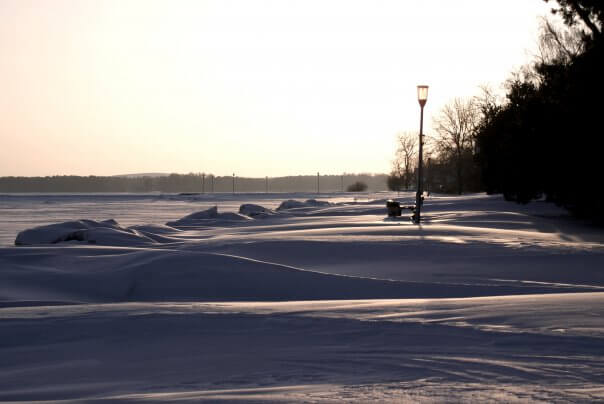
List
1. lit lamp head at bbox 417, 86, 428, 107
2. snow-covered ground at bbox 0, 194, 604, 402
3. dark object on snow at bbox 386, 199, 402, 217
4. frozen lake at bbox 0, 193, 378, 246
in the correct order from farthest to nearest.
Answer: frozen lake at bbox 0, 193, 378, 246, dark object on snow at bbox 386, 199, 402, 217, lit lamp head at bbox 417, 86, 428, 107, snow-covered ground at bbox 0, 194, 604, 402

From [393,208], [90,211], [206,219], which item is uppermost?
[393,208]

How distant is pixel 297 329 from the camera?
19.1 feet

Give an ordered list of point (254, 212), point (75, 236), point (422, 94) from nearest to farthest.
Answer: point (75, 236) → point (422, 94) → point (254, 212)

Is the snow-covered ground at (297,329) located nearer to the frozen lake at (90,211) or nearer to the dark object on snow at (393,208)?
the frozen lake at (90,211)

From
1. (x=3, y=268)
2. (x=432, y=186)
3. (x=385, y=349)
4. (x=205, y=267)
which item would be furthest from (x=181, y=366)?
(x=432, y=186)

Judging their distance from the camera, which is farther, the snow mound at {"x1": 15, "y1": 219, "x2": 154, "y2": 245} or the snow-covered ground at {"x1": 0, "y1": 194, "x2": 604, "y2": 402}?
the snow mound at {"x1": 15, "y1": 219, "x2": 154, "y2": 245}

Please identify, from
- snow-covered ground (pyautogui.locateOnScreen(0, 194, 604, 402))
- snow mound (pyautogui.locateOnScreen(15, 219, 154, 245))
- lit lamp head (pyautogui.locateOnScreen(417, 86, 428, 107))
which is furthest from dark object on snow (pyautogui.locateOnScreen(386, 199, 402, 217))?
snow-covered ground (pyautogui.locateOnScreen(0, 194, 604, 402))

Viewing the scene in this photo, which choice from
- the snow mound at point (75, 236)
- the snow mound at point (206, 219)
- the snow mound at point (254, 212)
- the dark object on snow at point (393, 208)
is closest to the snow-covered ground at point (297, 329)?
the snow mound at point (75, 236)

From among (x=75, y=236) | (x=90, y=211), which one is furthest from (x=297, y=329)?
(x=90, y=211)

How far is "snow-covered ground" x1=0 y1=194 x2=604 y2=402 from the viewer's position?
13.4ft

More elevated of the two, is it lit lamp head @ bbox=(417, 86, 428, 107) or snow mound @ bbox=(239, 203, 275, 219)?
lit lamp head @ bbox=(417, 86, 428, 107)

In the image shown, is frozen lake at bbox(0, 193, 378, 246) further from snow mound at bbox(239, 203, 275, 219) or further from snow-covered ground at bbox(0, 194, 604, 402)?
snow-covered ground at bbox(0, 194, 604, 402)

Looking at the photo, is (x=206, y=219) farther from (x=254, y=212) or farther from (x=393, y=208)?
(x=393, y=208)

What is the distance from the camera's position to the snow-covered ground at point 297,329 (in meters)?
4.09
